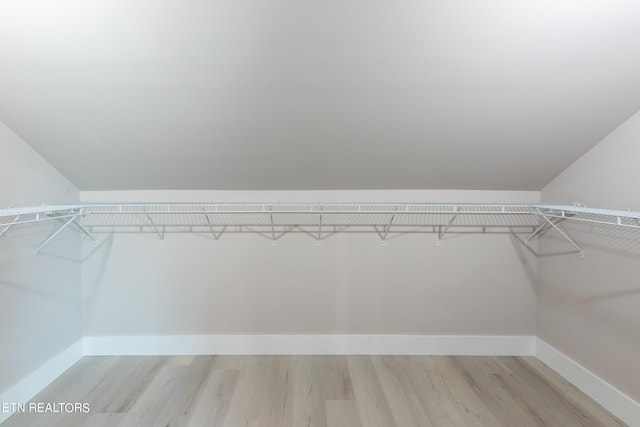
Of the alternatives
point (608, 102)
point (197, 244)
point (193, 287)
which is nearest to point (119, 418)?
point (193, 287)

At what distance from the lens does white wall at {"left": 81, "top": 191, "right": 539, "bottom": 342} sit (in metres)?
2.44

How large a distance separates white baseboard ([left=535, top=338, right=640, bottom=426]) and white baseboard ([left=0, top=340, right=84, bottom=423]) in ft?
10.5

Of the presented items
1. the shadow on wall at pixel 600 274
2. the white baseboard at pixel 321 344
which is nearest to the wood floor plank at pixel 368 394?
the white baseboard at pixel 321 344

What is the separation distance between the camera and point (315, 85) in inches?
61.2

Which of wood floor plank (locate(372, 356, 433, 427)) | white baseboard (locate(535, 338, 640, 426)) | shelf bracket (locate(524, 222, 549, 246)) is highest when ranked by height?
shelf bracket (locate(524, 222, 549, 246))

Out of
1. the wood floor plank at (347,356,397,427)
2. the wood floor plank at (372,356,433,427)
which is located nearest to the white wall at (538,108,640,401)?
the wood floor plank at (372,356,433,427)

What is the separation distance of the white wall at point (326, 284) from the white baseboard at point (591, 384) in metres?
0.19

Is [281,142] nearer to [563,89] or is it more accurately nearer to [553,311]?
[563,89]

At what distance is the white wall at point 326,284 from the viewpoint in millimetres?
2441

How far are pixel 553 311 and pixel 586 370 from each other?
0.39 m

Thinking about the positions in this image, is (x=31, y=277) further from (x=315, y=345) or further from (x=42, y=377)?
(x=315, y=345)

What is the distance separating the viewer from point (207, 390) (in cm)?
204

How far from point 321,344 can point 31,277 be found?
6.02 feet

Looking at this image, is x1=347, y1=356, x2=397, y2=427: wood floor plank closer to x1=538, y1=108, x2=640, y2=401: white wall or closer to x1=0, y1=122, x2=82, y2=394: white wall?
x1=538, y1=108, x2=640, y2=401: white wall
